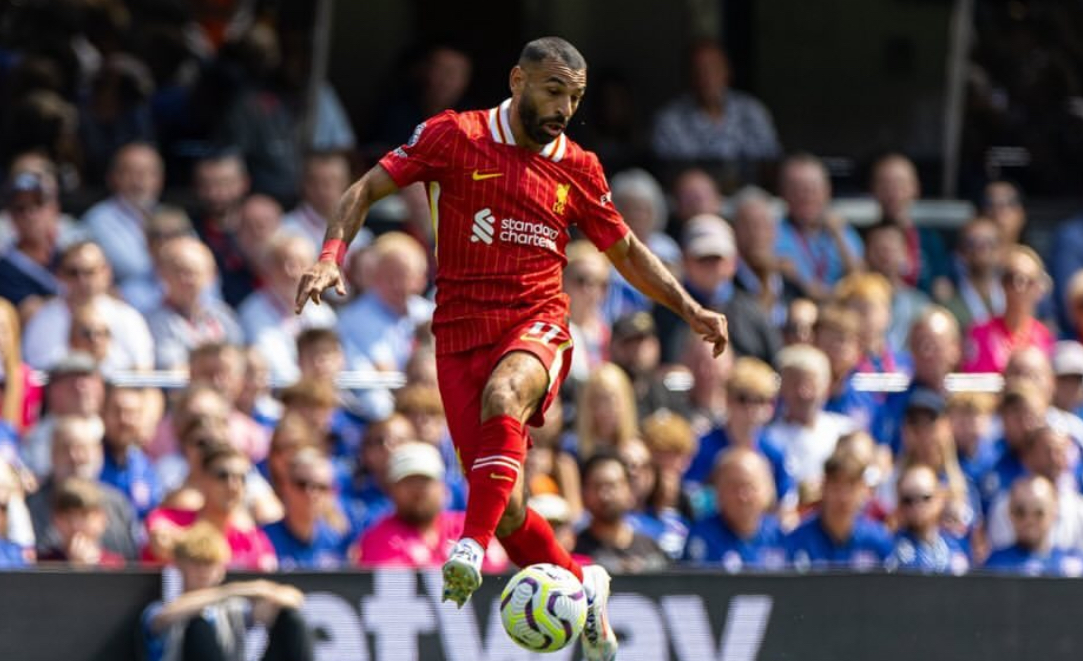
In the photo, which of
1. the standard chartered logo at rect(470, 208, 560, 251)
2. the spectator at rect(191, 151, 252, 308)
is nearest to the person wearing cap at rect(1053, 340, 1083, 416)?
the spectator at rect(191, 151, 252, 308)

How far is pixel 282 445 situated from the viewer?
11836mm

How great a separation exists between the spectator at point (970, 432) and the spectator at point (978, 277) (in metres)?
1.38

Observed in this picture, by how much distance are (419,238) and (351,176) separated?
82 centimetres

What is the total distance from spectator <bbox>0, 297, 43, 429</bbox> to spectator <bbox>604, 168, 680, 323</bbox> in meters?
3.22

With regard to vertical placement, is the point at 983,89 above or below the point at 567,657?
above

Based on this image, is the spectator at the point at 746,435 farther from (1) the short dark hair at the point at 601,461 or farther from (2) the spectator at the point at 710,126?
(2) the spectator at the point at 710,126

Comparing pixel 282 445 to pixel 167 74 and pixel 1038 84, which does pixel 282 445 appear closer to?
pixel 167 74

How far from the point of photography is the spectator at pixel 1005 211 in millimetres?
15148

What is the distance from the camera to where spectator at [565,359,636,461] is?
12344 mm

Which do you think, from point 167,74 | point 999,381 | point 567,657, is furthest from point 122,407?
point 999,381

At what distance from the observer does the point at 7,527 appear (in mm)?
10984

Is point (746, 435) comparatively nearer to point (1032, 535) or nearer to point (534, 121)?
point (1032, 535)

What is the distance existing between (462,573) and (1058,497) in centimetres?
508

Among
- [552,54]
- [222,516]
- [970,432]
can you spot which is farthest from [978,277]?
[552,54]
